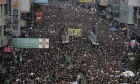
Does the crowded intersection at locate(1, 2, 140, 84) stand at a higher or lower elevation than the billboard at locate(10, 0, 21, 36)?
lower

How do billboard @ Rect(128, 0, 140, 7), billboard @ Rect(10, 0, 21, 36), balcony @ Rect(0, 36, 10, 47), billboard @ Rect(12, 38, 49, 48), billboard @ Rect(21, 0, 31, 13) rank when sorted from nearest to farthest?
balcony @ Rect(0, 36, 10, 47) < billboard @ Rect(12, 38, 49, 48) < billboard @ Rect(10, 0, 21, 36) < billboard @ Rect(128, 0, 140, 7) < billboard @ Rect(21, 0, 31, 13)

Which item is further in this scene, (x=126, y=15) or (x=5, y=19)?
(x=126, y=15)

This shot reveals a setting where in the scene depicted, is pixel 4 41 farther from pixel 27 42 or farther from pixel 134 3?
pixel 134 3

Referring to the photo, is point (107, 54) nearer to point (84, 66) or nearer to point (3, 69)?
point (84, 66)

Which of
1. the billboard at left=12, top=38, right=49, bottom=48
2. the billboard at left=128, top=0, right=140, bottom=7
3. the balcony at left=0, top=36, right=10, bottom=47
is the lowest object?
the billboard at left=12, top=38, right=49, bottom=48

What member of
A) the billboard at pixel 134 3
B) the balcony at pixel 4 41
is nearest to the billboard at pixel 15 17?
the balcony at pixel 4 41

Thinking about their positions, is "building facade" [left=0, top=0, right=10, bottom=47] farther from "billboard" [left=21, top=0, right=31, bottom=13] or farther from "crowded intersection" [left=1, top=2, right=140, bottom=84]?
"billboard" [left=21, top=0, right=31, bottom=13]

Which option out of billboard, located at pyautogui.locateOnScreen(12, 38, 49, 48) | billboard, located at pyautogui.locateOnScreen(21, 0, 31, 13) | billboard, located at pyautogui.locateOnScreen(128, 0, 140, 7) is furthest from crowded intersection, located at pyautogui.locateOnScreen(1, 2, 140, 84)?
billboard, located at pyautogui.locateOnScreen(21, 0, 31, 13)

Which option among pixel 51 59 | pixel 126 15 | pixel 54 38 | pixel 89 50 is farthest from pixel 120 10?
pixel 51 59
